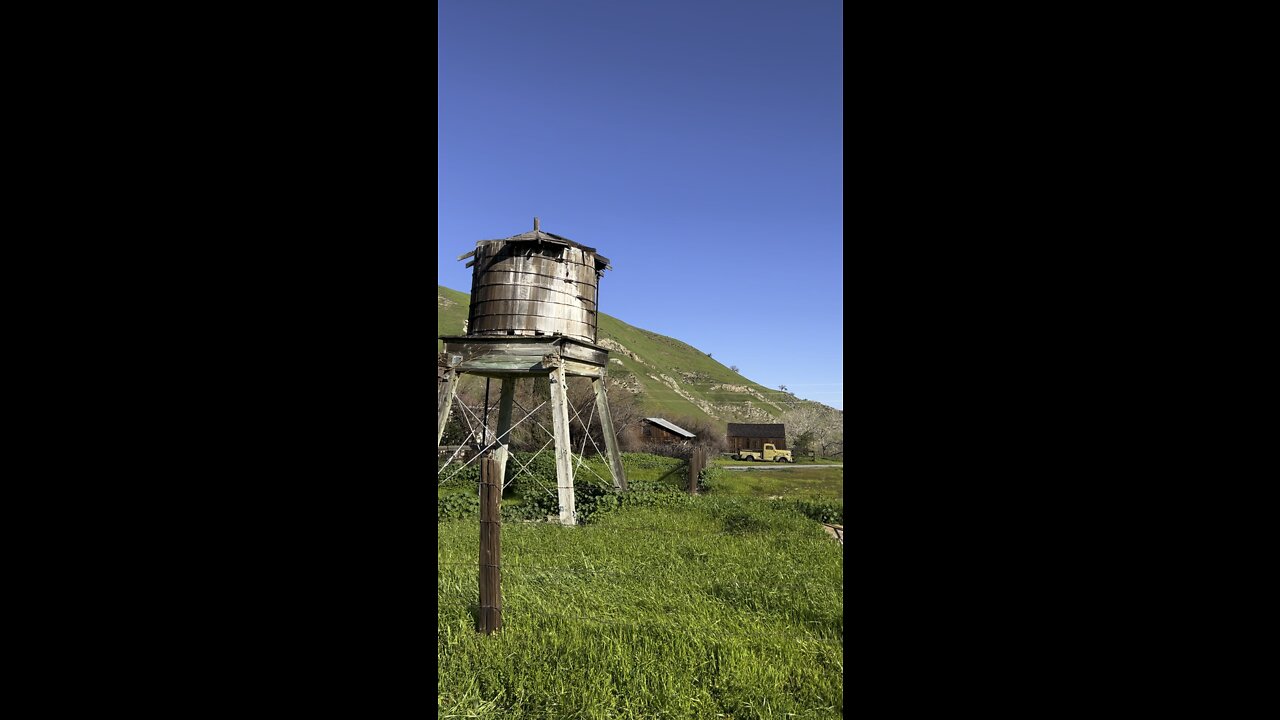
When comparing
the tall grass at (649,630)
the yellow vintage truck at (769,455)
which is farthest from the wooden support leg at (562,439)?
the yellow vintage truck at (769,455)

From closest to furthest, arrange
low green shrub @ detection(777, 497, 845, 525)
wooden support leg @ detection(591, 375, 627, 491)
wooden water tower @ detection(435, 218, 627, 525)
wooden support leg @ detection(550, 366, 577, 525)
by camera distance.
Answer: low green shrub @ detection(777, 497, 845, 525), wooden support leg @ detection(550, 366, 577, 525), wooden water tower @ detection(435, 218, 627, 525), wooden support leg @ detection(591, 375, 627, 491)

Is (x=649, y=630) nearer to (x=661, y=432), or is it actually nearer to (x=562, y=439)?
(x=562, y=439)

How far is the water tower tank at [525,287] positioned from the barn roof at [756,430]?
24.9 m

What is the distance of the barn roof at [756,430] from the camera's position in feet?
113

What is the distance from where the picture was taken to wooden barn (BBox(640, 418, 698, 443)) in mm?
30156

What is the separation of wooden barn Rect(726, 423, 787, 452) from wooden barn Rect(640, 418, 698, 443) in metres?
5.35

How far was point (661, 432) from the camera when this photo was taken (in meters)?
31.0

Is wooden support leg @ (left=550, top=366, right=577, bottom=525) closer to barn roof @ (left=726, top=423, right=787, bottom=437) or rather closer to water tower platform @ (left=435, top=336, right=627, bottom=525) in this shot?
Answer: water tower platform @ (left=435, top=336, right=627, bottom=525)

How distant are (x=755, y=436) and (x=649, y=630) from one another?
3100cm

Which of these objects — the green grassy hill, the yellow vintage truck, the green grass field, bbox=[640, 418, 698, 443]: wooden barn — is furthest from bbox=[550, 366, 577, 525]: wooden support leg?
the green grassy hill
